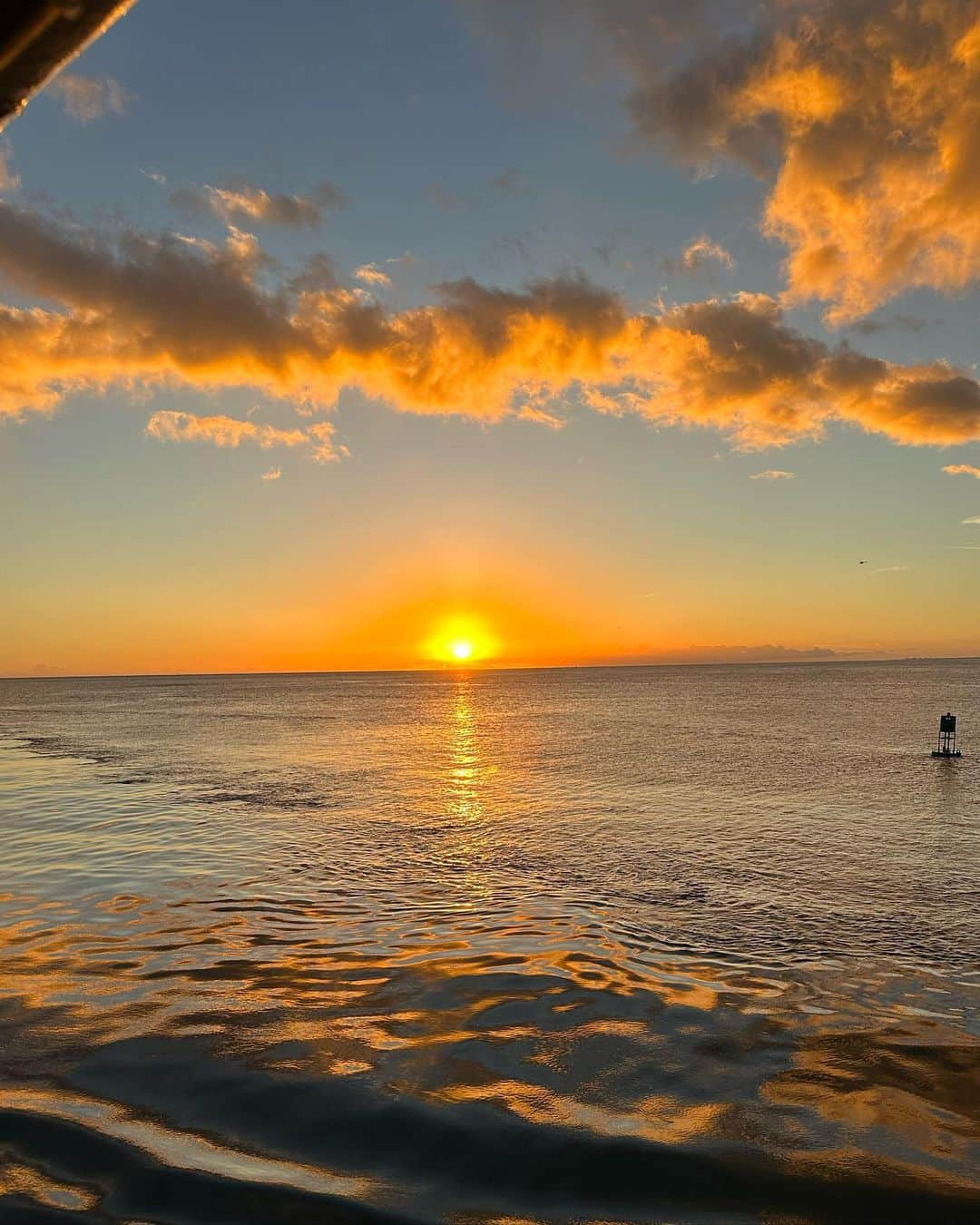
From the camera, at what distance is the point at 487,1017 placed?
7.65 metres

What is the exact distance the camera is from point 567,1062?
667 centimetres

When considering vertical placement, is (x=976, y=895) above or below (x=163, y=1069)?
below

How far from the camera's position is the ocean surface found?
4977 mm

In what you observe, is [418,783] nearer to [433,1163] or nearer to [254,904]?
[254,904]

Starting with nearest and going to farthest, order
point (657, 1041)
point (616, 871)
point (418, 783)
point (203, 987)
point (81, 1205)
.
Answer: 1. point (81, 1205)
2. point (657, 1041)
3. point (203, 987)
4. point (616, 871)
5. point (418, 783)

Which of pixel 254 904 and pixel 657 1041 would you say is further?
pixel 254 904

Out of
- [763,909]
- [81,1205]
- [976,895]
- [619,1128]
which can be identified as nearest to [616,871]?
[763,909]

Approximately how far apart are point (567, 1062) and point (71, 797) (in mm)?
22019

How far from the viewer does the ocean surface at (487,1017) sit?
4977 millimetres

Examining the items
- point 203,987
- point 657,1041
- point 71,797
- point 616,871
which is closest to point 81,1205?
point 203,987

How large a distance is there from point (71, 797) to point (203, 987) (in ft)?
60.5

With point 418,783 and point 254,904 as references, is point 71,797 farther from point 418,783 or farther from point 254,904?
point 254,904

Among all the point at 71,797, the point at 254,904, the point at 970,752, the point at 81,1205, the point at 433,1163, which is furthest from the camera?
the point at 970,752

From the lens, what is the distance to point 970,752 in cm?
3797
